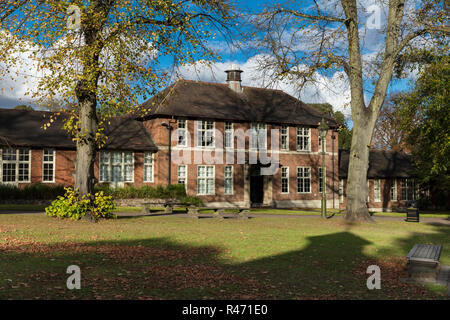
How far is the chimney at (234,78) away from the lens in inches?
1510

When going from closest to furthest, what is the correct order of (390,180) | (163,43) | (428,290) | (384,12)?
(428,290) < (163,43) < (384,12) < (390,180)

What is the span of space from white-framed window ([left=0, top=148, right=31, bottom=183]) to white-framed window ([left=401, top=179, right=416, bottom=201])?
33.6 metres

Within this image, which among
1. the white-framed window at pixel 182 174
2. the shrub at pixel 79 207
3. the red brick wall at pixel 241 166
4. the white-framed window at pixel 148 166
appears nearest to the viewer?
the shrub at pixel 79 207

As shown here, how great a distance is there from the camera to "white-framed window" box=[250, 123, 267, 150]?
36094 millimetres

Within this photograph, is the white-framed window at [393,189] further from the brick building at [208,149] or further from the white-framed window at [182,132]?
the white-framed window at [182,132]

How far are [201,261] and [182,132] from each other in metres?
24.2

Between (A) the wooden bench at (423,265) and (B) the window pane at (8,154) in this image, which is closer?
(A) the wooden bench at (423,265)

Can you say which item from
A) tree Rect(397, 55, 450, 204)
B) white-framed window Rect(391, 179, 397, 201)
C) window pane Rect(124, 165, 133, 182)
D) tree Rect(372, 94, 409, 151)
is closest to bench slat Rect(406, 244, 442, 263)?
tree Rect(397, 55, 450, 204)

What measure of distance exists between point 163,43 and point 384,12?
9.82 m

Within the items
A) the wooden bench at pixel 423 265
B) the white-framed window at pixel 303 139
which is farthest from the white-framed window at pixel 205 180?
the wooden bench at pixel 423 265

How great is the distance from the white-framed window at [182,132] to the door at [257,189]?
271 inches
